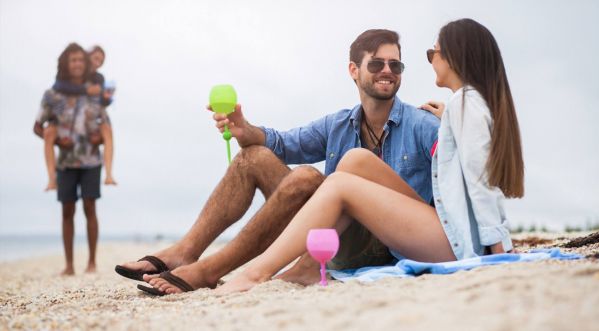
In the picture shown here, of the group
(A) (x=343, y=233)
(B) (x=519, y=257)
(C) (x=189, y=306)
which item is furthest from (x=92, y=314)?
(B) (x=519, y=257)

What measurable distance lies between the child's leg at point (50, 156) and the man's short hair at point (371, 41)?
595cm

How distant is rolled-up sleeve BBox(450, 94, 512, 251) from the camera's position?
11.5ft

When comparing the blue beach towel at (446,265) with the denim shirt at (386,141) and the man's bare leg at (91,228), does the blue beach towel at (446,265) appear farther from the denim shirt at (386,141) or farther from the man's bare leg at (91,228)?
the man's bare leg at (91,228)

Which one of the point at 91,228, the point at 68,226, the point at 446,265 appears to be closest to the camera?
the point at 446,265

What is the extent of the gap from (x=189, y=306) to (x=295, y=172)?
1.12m

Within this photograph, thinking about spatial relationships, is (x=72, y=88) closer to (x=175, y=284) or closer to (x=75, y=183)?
(x=75, y=183)

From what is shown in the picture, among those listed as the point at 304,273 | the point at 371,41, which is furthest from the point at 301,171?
the point at 371,41

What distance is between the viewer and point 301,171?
13.4ft

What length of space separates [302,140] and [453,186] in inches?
66.5

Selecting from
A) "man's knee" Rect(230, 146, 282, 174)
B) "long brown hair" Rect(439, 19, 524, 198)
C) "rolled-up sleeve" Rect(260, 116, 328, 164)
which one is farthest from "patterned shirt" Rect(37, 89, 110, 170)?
"long brown hair" Rect(439, 19, 524, 198)

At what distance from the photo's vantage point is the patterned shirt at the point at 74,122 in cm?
926

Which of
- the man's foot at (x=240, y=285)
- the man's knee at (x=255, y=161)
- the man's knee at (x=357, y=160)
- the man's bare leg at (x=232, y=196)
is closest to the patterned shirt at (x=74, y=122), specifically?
the man's bare leg at (x=232, y=196)

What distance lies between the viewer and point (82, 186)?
920 cm

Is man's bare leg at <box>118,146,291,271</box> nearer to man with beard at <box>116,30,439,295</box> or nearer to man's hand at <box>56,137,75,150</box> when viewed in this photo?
man with beard at <box>116,30,439,295</box>
